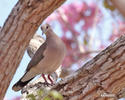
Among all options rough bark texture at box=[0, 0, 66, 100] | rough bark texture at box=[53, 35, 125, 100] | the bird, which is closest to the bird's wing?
the bird

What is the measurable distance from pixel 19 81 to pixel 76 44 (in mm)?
3745

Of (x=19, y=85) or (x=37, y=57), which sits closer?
(x=19, y=85)

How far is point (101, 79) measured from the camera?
3.09 metres

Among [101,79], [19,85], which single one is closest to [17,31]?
[101,79]

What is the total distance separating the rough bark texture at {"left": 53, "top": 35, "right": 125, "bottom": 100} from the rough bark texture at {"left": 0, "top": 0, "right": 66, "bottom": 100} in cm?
58

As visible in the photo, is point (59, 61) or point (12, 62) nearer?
point (12, 62)

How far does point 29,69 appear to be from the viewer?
15.5 ft

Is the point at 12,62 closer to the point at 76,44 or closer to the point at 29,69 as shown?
the point at 29,69

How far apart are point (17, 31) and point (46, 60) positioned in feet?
5.94

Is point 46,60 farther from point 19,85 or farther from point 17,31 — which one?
point 17,31

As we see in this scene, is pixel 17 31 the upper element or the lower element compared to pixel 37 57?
lower

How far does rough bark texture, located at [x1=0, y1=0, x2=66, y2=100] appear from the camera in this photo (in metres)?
2.85

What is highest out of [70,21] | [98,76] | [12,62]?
[70,21]

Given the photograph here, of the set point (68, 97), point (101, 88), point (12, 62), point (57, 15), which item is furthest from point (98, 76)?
point (57, 15)
